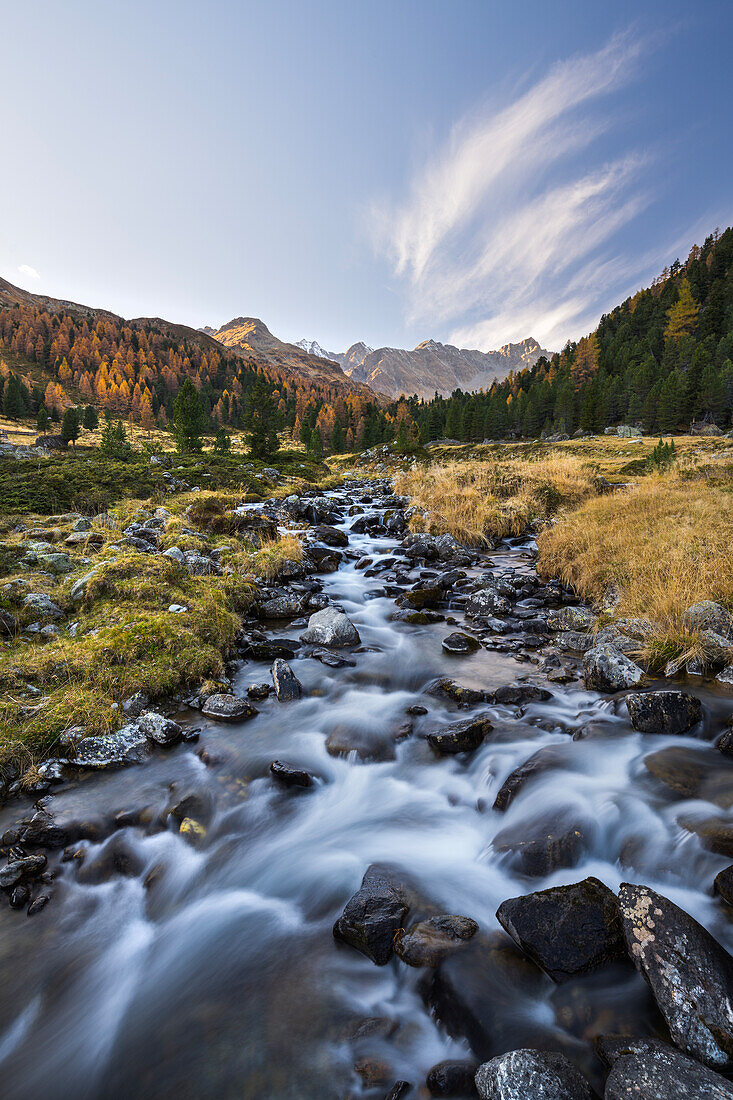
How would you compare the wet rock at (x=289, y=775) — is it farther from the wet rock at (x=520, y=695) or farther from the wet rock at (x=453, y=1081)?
the wet rock at (x=453, y=1081)

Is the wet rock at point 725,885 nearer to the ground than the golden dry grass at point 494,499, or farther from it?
nearer to the ground

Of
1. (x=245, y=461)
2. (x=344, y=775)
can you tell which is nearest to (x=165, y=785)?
(x=344, y=775)

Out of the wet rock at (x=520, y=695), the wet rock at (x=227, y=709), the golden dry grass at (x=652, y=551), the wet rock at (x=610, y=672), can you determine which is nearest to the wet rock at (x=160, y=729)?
the wet rock at (x=227, y=709)

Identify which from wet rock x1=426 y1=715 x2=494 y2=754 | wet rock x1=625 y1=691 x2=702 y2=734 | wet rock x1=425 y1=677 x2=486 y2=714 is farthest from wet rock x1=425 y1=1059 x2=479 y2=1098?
wet rock x1=425 y1=677 x2=486 y2=714

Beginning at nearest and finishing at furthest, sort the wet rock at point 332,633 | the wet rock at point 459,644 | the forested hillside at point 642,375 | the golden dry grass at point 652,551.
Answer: the golden dry grass at point 652,551
the wet rock at point 459,644
the wet rock at point 332,633
the forested hillside at point 642,375

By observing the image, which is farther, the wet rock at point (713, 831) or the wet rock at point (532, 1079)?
the wet rock at point (713, 831)

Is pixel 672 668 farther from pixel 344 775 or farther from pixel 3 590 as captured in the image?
pixel 3 590

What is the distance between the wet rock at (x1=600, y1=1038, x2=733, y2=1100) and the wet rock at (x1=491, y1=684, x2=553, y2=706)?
3952 mm

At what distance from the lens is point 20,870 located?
3.87 metres

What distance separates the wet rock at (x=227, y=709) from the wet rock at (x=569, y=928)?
4.09m

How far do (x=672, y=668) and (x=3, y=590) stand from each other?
36.9 feet

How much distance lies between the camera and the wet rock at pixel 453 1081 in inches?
97.4

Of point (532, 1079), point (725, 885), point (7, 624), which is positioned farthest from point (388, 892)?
point (7, 624)

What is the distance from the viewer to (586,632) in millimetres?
7910
